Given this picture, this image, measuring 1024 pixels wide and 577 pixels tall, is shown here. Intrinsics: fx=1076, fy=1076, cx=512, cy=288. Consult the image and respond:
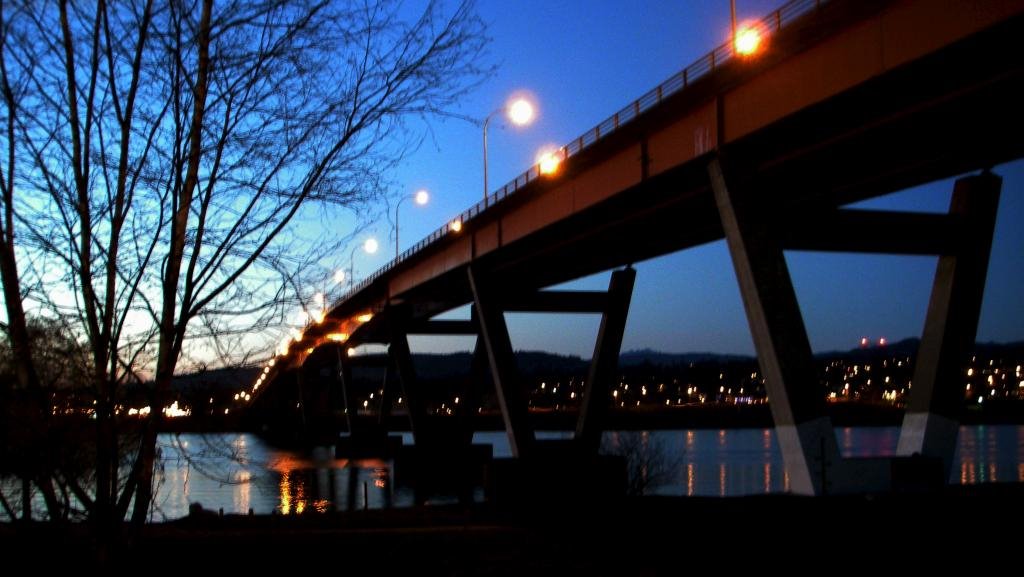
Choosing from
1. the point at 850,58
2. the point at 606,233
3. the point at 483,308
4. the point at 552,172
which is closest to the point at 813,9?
the point at 850,58

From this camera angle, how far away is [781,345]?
27.4m

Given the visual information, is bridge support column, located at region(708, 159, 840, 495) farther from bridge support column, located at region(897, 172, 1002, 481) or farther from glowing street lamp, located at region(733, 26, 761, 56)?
bridge support column, located at region(897, 172, 1002, 481)

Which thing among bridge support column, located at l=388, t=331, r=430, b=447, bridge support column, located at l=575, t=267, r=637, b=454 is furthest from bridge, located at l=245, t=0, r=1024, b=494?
bridge support column, located at l=388, t=331, r=430, b=447

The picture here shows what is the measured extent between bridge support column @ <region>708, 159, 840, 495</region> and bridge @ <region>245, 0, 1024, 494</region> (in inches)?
2.0

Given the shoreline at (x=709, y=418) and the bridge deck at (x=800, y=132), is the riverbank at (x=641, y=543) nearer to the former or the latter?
the bridge deck at (x=800, y=132)

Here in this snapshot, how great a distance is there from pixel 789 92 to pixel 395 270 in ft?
148

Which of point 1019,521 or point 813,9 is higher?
point 813,9

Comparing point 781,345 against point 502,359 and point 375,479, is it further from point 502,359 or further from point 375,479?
point 375,479

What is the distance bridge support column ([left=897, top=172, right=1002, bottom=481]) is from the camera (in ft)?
108

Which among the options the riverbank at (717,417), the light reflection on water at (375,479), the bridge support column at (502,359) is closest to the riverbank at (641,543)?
the light reflection on water at (375,479)

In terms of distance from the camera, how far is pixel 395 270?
68.6m

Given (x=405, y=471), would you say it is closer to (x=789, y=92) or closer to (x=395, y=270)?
(x=395, y=270)

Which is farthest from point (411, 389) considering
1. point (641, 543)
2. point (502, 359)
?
point (641, 543)

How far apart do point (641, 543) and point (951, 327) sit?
18292 mm
